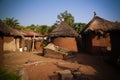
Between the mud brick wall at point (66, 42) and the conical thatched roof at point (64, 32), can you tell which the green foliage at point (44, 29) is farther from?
the mud brick wall at point (66, 42)

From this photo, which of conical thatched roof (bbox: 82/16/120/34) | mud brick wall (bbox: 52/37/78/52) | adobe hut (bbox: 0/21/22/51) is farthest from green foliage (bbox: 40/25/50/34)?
conical thatched roof (bbox: 82/16/120/34)

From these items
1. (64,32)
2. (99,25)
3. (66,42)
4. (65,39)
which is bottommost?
(66,42)

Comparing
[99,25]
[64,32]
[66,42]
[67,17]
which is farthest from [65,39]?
[67,17]

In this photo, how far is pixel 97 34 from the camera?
16.8 metres

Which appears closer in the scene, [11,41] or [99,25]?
[99,25]

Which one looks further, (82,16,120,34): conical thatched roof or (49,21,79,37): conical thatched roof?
(49,21,79,37): conical thatched roof

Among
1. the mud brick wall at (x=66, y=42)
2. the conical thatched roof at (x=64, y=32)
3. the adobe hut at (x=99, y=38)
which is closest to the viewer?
the adobe hut at (x=99, y=38)

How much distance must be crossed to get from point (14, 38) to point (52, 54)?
9.81 metres

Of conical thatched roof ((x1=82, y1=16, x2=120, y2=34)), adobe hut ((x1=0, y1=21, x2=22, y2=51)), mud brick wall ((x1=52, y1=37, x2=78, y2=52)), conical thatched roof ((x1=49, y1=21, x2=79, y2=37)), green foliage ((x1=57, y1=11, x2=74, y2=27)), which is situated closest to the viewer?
conical thatched roof ((x1=82, y1=16, x2=120, y2=34))

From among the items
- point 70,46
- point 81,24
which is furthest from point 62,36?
point 81,24

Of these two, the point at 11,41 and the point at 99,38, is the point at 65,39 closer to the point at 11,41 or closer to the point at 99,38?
the point at 99,38

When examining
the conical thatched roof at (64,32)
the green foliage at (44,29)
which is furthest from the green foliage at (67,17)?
the conical thatched roof at (64,32)

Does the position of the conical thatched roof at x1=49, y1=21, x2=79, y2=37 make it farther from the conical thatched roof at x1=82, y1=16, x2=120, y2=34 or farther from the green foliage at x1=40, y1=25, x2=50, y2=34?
the green foliage at x1=40, y1=25, x2=50, y2=34

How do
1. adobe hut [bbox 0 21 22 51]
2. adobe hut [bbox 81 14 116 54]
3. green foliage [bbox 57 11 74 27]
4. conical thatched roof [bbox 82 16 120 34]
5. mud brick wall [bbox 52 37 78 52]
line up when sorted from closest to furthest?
conical thatched roof [bbox 82 16 120 34], adobe hut [bbox 81 14 116 54], mud brick wall [bbox 52 37 78 52], adobe hut [bbox 0 21 22 51], green foliage [bbox 57 11 74 27]
